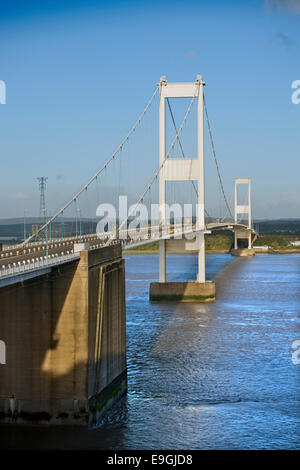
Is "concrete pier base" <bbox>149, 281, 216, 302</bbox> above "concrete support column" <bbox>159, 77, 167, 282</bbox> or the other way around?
the other way around

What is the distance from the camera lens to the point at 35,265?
477 inches

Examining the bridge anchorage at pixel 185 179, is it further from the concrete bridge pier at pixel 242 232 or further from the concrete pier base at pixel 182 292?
the concrete bridge pier at pixel 242 232

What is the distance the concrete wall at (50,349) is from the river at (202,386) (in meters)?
0.44

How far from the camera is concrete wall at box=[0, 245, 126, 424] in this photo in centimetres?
1345

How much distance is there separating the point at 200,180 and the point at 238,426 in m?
21.2

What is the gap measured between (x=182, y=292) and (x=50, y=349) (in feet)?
61.5

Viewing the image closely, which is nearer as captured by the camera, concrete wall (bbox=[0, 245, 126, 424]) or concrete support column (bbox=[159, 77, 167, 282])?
concrete wall (bbox=[0, 245, 126, 424])

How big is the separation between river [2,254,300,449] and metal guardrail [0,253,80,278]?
Answer: 317 cm

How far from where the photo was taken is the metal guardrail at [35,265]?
10883mm

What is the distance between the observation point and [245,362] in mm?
18906

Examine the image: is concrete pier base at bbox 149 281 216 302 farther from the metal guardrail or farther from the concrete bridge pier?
the concrete bridge pier

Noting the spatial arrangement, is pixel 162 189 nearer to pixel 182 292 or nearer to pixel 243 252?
pixel 182 292

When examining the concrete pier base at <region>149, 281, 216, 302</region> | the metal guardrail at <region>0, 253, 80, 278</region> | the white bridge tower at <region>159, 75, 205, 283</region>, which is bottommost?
the concrete pier base at <region>149, 281, 216, 302</region>

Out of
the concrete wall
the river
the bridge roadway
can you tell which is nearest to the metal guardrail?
the bridge roadway
